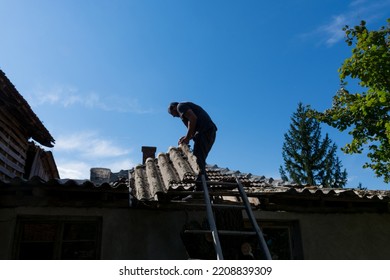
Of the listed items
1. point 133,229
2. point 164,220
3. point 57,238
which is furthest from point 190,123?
point 57,238

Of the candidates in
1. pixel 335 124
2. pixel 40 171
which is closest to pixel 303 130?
pixel 335 124

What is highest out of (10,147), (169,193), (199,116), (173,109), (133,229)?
(10,147)

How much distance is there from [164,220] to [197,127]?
75.0 inches

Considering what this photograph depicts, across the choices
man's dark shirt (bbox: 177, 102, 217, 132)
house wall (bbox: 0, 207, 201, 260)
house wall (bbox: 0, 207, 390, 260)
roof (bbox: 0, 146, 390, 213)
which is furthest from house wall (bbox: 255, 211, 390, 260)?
man's dark shirt (bbox: 177, 102, 217, 132)

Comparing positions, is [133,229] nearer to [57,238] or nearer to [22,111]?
[57,238]

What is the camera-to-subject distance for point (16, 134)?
9.19 m

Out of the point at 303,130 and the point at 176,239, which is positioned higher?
the point at 303,130

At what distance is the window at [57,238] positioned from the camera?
5234mm

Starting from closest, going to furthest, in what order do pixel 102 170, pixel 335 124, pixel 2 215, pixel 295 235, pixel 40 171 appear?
1. pixel 2 215
2. pixel 295 235
3. pixel 102 170
4. pixel 40 171
5. pixel 335 124

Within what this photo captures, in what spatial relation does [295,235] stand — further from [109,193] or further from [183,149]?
[109,193]

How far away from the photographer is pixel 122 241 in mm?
5449

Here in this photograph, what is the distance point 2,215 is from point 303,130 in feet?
108
